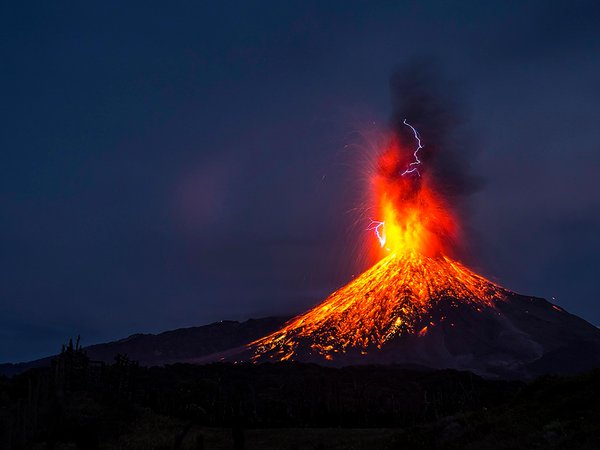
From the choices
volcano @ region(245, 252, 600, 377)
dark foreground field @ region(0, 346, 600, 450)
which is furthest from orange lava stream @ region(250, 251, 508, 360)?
dark foreground field @ region(0, 346, 600, 450)

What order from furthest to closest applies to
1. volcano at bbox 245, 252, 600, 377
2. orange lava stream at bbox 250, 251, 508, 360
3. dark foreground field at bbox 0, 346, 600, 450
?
orange lava stream at bbox 250, 251, 508, 360
volcano at bbox 245, 252, 600, 377
dark foreground field at bbox 0, 346, 600, 450

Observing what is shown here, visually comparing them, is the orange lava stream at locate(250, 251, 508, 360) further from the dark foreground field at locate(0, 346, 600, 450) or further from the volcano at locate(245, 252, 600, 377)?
the dark foreground field at locate(0, 346, 600, 450)

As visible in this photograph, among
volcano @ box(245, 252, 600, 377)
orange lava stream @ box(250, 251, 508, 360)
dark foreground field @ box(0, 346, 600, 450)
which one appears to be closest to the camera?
dark foreground field @ box(0, 346, 600, 450)

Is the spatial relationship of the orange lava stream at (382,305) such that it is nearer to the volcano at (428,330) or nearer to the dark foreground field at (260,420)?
the volcano at (428,330)

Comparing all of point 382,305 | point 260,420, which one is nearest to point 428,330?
point 382,305

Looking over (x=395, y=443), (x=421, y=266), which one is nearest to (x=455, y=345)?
(x=421, y=266)

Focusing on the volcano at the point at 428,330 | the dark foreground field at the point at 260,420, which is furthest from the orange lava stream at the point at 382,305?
the dark foreground field at the point at 260,420
